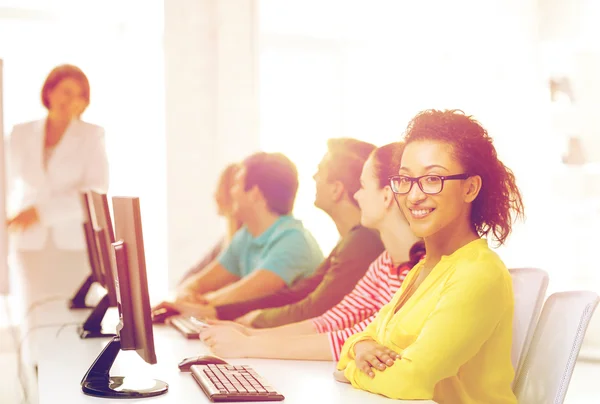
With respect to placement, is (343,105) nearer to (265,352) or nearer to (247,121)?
(247,121)

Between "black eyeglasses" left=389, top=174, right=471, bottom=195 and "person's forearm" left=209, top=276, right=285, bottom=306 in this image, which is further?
"person's forearm" left=209, top=276, right=285, bottom=306

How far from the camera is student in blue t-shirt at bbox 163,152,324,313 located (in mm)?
2799

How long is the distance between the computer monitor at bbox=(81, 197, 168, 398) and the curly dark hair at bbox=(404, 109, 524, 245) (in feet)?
2.01

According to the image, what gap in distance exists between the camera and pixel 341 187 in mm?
2381

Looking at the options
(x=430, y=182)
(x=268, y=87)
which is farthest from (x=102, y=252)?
(x=268, y=87)

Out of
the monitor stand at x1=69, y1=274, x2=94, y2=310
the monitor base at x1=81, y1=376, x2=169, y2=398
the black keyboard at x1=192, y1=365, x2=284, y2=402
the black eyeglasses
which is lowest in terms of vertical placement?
the monitor stand at x1=69, y1=274, x2=94, y2=310

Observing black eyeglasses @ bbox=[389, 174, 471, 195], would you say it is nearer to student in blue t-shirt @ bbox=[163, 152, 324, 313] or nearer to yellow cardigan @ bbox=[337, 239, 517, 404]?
yellow cardigan @ bbox=[337, 239, 517, 404]

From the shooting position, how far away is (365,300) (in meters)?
2.10

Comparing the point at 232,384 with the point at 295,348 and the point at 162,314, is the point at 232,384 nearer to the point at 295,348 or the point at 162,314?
the point at 295,348

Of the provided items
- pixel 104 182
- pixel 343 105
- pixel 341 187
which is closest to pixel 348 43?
pixel 343 105

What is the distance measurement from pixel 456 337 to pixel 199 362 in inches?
24.2

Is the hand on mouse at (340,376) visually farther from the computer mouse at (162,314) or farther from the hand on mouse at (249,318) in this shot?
Result: the computer mouse at (162,314)

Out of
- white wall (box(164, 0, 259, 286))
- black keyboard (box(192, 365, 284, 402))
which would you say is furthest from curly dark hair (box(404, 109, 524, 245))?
white wall (box(164, 0, 259, 286))

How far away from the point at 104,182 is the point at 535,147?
247 centimetres
